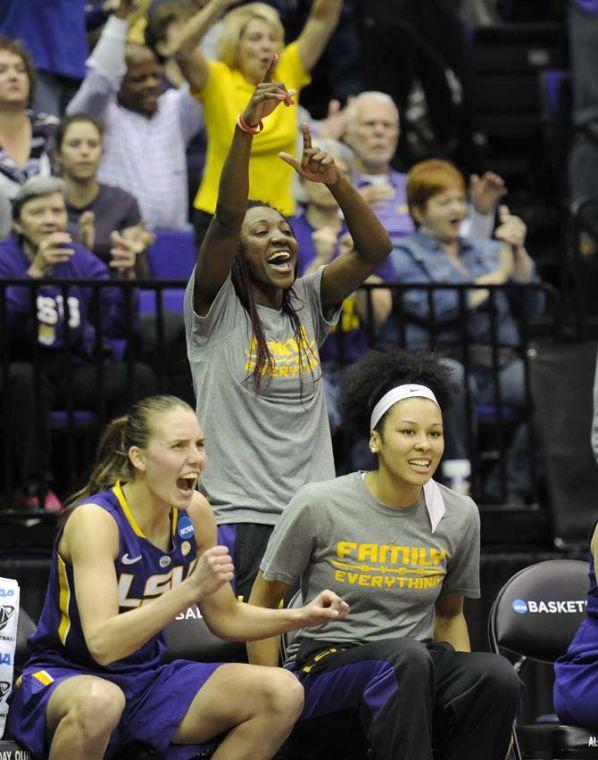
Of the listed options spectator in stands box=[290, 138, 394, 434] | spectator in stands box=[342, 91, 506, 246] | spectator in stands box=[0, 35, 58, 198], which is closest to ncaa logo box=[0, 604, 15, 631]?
spectator in stands box=[290, 138, 394, 434]

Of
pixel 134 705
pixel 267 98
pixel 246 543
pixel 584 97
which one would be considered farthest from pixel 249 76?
pixel 134 705

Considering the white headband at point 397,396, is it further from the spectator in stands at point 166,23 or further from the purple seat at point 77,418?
the spectator in stands at point 166,23

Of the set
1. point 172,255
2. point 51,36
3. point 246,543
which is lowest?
point 246,543

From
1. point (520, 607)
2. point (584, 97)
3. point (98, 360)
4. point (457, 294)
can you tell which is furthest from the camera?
point (584, 97)

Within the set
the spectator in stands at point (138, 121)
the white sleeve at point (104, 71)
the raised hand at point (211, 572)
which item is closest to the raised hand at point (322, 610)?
the raised hand at point (211, 572)

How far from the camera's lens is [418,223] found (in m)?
7.72

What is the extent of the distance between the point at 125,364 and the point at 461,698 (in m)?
2.67

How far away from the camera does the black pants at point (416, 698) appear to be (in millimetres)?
4320

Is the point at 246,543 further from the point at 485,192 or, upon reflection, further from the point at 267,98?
the point at 485,192

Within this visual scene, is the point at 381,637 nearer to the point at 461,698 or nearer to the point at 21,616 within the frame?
the point at 461,698

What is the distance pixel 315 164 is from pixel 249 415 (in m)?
0.80

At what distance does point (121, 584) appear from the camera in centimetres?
436

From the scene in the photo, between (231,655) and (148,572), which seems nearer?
(148,572)

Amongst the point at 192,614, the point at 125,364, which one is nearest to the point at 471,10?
the point at 125,364
